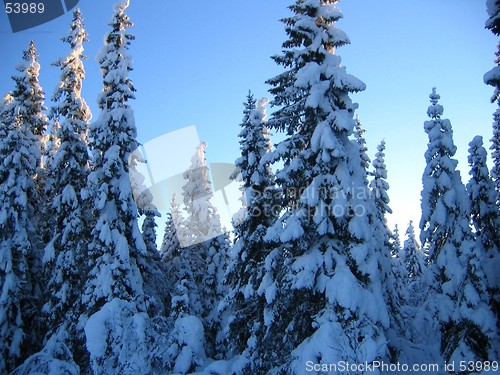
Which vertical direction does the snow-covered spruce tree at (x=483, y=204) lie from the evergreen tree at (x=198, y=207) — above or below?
below

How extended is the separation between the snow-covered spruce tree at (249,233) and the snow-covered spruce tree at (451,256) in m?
8.02

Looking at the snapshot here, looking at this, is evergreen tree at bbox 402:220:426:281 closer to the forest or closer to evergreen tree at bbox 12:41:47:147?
the forest

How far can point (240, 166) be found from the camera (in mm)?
19031

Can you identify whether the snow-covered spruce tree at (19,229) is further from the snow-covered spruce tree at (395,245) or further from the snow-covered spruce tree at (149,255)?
the snow-covered spruce tree at (395,245)

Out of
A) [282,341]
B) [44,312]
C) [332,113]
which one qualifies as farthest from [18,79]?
[282,341]

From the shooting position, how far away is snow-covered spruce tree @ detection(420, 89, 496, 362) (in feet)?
51.6

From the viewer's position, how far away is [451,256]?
1736 cm

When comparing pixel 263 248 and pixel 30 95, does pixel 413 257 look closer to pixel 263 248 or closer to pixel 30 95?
pixel 263 248

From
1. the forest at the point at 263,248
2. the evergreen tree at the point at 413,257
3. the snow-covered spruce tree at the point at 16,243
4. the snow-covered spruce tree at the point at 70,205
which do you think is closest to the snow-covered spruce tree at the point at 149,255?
the forest at the point at 263,248

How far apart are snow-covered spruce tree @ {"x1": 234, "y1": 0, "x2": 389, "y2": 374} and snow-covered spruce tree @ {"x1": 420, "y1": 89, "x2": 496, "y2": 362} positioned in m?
7.76

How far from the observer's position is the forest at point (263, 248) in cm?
1020

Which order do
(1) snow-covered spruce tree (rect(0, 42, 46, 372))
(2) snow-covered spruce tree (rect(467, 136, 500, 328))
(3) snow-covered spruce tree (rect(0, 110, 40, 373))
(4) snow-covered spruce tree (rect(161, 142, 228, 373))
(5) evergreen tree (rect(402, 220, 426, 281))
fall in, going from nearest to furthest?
1. (2) snow-covered spruce tree (rect(467, 136, 500, 328))
2. (3) snow-covered spruce tree (rect(0, 110, 40, 373))
3. (1) snow-covered spruce tree (rect(0, 42, 46, 372))
4. (4) snow-covered spruce tree (rect(161, 142, 228, 373))
5. (5) evergreen tree (rect(402, 220, 426, 281))

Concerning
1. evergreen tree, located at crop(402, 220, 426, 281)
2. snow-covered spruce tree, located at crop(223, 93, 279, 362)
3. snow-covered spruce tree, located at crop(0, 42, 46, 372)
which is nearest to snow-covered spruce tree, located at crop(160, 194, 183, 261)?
snow-covered spruce tree, located at crop(0, 42, 46, 372)

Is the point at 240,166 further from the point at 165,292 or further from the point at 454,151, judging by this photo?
the point at 454,151
